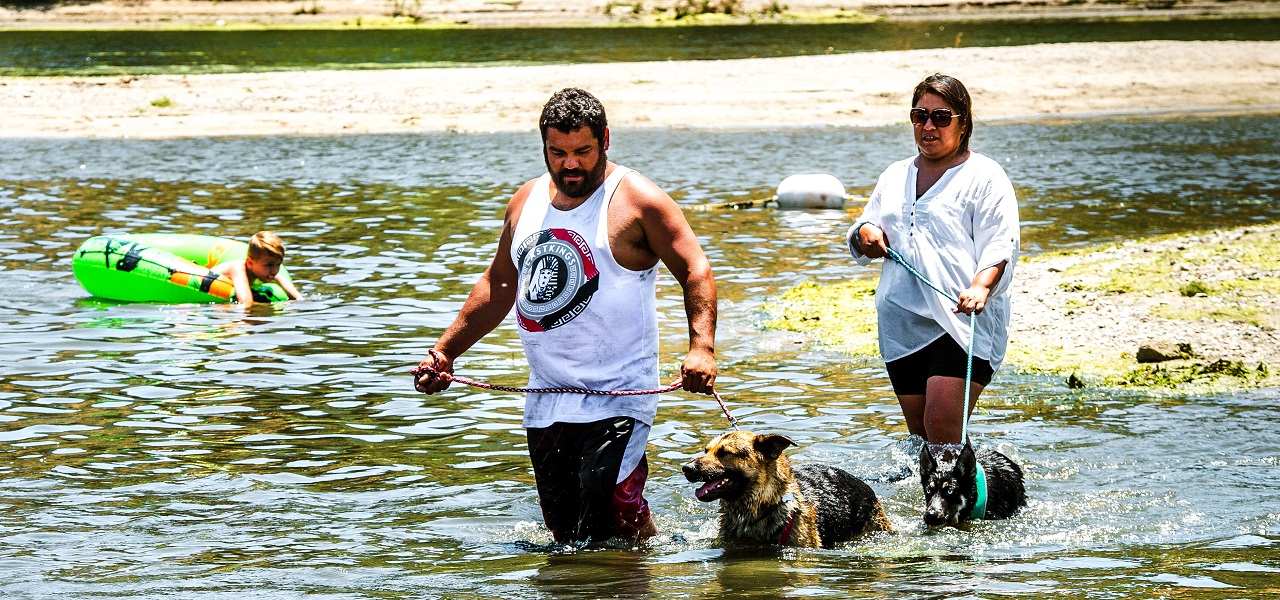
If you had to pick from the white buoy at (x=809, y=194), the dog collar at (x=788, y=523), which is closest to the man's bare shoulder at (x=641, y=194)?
the dog collar at (x=788, y=523)

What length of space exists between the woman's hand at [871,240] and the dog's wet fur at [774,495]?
98 centimetres

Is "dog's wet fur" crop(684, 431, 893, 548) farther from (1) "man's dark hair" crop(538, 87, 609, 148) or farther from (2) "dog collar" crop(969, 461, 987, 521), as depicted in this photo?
(1) "man's dark hair" crop(538, 87, 609, 148)

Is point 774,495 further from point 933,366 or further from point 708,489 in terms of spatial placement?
point 933,366

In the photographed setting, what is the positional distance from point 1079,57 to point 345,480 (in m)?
27.8

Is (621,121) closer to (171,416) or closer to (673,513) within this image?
(171,416)

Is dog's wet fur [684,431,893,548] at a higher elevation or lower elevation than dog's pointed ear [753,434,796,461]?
lower

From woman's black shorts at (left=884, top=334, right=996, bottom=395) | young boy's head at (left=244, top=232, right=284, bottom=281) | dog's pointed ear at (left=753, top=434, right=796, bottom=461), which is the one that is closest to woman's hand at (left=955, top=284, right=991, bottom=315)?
woman's black shorts at (left=884, top=334, right=996, bottom=395)

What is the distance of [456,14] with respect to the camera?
52438 mm

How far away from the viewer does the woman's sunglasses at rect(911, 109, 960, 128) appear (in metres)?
6.29

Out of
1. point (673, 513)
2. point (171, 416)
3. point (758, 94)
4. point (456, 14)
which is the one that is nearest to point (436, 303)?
point (171, 416)

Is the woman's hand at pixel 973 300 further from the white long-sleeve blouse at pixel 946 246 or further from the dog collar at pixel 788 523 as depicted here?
the dog collar at pixel 788 523

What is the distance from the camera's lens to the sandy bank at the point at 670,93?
28156 mm

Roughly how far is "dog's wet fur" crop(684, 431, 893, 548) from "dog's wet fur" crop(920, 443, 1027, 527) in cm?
32

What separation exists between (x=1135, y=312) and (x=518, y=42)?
33.8 m
